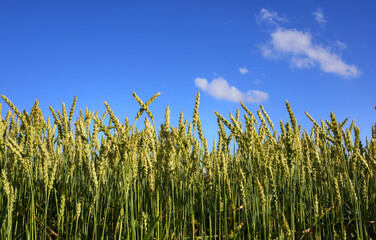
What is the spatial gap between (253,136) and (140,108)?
0.66 m

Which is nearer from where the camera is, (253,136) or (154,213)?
(253,136)

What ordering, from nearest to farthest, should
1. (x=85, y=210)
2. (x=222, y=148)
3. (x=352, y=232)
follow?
(x=85, y=210) < (x=222, y=148) < (x=352, y=232)

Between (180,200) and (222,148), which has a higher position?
(222,148)

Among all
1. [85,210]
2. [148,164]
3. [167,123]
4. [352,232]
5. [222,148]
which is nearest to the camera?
[167,123]

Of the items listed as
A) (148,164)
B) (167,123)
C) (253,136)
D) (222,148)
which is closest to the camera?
(253,136)

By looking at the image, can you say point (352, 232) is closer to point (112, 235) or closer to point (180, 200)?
point (180, 200)

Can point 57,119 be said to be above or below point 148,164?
above

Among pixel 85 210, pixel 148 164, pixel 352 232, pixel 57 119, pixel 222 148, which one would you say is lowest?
pixel 352 232

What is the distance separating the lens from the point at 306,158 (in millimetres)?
2113

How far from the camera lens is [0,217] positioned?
218 centimetres

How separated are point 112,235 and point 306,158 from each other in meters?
1.49

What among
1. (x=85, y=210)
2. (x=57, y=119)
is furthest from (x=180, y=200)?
(x=57, y=119)

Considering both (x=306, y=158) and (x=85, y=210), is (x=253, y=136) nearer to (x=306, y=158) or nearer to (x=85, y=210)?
(x=306, y=158)

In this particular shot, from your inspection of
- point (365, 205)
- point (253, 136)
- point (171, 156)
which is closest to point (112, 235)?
point (171, 156)
